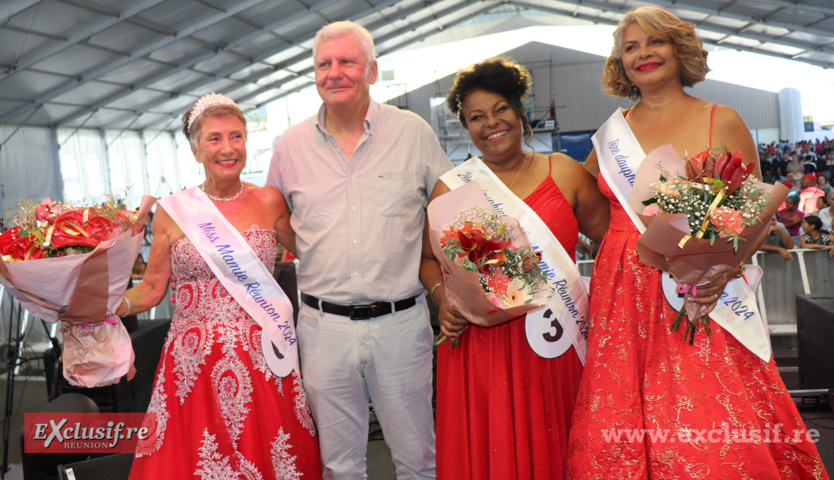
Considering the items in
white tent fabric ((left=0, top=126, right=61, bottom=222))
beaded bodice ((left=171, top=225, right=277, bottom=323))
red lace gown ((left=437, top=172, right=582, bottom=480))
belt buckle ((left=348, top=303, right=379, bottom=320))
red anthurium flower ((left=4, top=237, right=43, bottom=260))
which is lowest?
red lace gown ((left=437, top=172, right=582, bottom=480))

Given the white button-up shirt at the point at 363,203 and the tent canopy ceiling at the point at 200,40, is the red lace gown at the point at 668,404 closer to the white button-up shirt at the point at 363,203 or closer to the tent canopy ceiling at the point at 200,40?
the white button-up shirt at the point at 363,203

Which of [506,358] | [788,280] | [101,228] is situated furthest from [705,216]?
[788,280]

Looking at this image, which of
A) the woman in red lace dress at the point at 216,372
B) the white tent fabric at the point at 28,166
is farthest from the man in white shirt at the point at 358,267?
the white tent fabric at the point at 28,166

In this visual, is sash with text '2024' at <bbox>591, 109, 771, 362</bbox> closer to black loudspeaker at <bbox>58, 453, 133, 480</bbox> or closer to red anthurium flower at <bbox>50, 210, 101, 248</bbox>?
red anthurium flower at <bbox>50, 210, 101, 248</bbox>

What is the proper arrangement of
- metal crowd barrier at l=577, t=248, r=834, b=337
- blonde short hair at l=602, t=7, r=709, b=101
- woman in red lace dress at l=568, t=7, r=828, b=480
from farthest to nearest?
metal crowd barrier at l=577, t=248, r=834, b=337, blonde short hair at l=602, t=7, r=709, b=101, woman in red lace dress at l=568, t=7, r=828, b=480

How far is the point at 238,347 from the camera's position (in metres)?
1.82

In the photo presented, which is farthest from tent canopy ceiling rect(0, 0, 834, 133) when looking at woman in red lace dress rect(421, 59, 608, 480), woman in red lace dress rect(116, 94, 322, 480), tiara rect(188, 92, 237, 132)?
woman in red lace dress rect(421, 59, 608, 480)

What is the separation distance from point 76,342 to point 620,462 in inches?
58.4

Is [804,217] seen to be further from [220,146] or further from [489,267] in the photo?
[220,146]

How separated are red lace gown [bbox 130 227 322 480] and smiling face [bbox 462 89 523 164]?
0.87 metres

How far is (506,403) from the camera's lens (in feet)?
5.41

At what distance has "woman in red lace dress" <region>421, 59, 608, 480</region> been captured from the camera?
1.64 meters

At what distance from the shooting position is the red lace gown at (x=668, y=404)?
55.6 inches

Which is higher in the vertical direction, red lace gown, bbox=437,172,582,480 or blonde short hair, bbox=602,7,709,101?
blonde short hair, bbox=602,7,709,101
